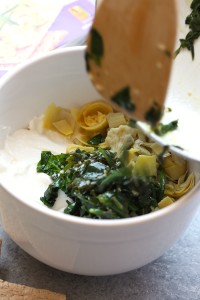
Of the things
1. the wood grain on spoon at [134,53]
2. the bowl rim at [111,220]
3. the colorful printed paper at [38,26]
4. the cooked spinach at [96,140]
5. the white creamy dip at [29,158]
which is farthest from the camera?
the colorful printed paper at [38,26]

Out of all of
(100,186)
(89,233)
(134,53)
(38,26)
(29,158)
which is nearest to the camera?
(134,53)

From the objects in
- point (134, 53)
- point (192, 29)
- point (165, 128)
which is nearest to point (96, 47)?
point (134, 53)

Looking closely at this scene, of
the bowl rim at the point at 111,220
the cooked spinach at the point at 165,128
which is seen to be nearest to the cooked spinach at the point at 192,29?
the cooked spinach at the point at 165,128

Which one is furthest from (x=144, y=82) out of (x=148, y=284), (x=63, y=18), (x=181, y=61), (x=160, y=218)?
(x=63, y=18)

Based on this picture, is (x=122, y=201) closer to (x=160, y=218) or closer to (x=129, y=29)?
(x=160, y=218)

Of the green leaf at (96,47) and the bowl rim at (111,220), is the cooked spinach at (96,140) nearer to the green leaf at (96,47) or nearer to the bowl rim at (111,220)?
the bowl rim at (111,220)

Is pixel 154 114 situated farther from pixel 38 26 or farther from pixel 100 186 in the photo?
pixel 38 26

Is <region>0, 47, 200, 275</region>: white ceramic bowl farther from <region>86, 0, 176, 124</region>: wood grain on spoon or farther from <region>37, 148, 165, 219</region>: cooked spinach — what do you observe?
<region>86, 0, 176, 124</region>: wood grain on spoon
